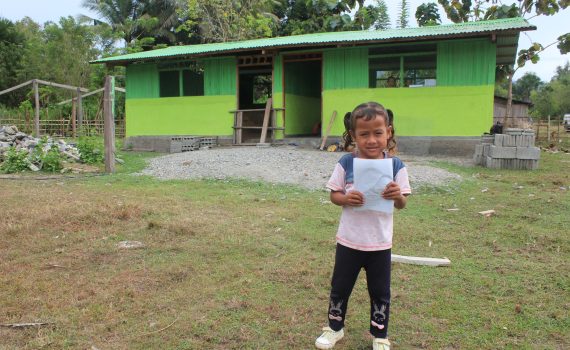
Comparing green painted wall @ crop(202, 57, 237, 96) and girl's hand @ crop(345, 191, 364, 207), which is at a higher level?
green painted wall @ crop(202, 57, 237, 96)

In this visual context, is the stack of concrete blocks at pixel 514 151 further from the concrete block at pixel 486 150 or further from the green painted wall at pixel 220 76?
the green painted wall at pixel 220 76

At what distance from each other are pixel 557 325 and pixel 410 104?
449 inches

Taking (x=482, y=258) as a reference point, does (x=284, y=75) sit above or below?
above

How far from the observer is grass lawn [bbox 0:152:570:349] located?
9.23 ft

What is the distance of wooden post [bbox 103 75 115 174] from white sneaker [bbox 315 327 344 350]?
8.29 metres

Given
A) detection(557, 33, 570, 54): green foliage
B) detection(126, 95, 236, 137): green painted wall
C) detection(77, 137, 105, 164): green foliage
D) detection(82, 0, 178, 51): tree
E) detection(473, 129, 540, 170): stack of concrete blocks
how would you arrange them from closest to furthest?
detection(473, 129, 540, 170): stack of concrete blocks < detection(77, 137, 105, 164): green foliage < detection(126, 95, 236, 137): green painted wall < detection(557, 33, 570, 54): green foliage < detection(82, 0, 178, 51): tree

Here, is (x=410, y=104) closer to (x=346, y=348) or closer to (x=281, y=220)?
(x=281, y=220)

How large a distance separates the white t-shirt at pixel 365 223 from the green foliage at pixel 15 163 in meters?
9.74

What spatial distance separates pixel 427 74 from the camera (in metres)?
13.8

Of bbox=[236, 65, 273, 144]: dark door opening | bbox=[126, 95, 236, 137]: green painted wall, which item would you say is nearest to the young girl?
bbox=[236, 65, 273, 144]: dark door opening

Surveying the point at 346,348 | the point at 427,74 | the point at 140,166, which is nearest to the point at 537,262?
the point at 346,348

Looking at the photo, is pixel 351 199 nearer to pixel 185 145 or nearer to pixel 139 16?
pixel 185 145

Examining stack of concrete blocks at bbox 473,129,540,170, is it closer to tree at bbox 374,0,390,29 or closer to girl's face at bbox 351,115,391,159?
girl's face at bbox 351,115,391,159

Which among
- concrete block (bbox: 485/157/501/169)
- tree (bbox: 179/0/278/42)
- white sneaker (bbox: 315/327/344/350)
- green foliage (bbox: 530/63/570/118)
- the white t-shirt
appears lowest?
white sneaker (bbox: 315/327/344/350)
